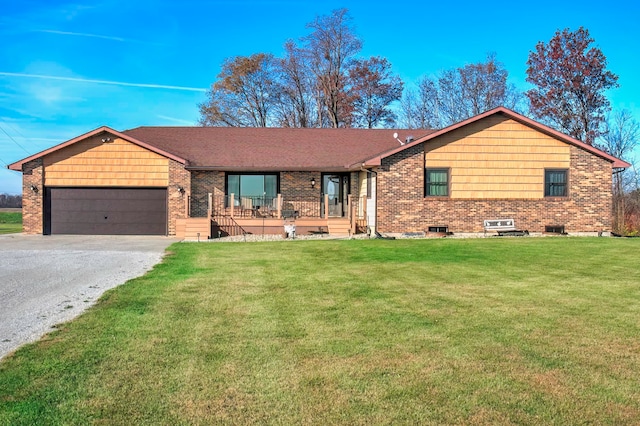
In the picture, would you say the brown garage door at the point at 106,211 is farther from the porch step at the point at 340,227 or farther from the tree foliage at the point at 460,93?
the tree foliage at the point at 460,93

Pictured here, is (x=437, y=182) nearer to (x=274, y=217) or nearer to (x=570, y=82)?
(x=274, y=217)

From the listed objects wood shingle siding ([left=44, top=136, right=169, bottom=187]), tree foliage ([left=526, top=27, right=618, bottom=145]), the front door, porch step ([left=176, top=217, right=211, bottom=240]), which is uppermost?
tree foliage ([left=526, top=27, right=618, bottom=145])

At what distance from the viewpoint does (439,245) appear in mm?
16609

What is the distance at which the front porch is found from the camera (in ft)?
71.0

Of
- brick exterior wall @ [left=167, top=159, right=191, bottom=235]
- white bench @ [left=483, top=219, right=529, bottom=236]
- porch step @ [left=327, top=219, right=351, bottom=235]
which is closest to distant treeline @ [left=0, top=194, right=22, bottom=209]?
brick exterior wall @ [left=167, top=159, right=191, bottom=235]

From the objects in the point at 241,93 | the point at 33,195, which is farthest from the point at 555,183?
the point at 241,93

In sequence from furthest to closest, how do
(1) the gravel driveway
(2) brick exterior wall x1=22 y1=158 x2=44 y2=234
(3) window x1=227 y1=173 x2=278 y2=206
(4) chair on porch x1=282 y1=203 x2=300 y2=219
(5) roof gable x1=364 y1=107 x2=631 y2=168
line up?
(3) window x1=227 y1=173 x2=278 y2=206 → (4) chair on porch x1=282 y1=203 x2=300 y2=219 → (2) brick exterior wall x1=22 y1=158 x2=44 y2=234 → (5) roof gable x1=364 y1=107 x2=631 y2=168 → (1) the gravel driveway

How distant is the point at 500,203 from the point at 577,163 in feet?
11.2

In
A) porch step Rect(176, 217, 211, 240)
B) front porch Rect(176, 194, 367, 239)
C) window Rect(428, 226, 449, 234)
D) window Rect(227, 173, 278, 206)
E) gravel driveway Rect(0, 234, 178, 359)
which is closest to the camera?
gravel driveway Rect(0, 234, 178, 359)

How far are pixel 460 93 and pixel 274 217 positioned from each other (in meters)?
25.3

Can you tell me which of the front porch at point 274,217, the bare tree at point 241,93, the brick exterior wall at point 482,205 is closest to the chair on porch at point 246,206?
the front porch at point 274,217

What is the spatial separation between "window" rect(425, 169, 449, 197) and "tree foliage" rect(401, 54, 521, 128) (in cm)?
2208

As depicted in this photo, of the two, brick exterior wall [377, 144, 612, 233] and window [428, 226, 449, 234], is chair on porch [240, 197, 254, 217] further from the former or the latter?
window [428, 226, 449, 234]

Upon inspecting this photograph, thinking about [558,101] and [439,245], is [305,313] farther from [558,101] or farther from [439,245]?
[558,101]
